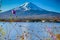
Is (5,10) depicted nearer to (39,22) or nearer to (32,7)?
(32,7)

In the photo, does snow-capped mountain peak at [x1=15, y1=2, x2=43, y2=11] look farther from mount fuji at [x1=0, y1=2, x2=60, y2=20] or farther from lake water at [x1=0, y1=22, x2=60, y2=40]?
lake water at [x1=0, y1=22, x2=60, y2=40]

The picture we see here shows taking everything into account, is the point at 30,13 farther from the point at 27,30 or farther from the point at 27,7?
the point at 27,30

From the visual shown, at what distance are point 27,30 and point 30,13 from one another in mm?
236

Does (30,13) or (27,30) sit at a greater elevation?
(30,13)

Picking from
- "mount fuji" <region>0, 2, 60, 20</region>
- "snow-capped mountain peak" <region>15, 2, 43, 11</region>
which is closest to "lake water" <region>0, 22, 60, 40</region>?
"mount fuji" <region>0, 2, 60, 20</region>

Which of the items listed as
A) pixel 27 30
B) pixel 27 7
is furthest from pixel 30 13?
pixel 27 30

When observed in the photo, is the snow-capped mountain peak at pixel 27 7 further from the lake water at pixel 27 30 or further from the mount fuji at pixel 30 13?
the lake water at pixel 27 30

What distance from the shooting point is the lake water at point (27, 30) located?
1.91 metres

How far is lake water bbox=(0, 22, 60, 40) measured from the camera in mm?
1912

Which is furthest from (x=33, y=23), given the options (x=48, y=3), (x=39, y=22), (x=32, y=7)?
(x=48, y=3)

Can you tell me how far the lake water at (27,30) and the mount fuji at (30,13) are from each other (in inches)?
3.3

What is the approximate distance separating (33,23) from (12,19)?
0.29 metres

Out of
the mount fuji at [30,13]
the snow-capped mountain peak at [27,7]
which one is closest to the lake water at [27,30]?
the mount fuji at [30,13]

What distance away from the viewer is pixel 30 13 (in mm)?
1963
